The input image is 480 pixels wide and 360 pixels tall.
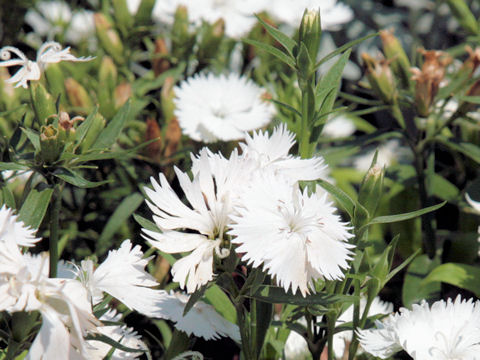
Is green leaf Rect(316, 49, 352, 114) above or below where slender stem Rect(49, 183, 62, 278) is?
above

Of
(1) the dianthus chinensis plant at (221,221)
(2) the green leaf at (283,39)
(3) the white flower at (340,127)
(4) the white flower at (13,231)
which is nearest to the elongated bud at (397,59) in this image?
(1) the dianthus chinensis plant at (221,221)

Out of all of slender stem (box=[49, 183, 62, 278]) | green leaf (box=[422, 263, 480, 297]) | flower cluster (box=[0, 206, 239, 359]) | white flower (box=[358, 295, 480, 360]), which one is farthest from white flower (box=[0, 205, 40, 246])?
green leaf (box=[422, 263, 480, 297])

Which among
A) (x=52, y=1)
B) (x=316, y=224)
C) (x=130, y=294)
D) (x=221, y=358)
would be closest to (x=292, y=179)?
(x=316, y=224)

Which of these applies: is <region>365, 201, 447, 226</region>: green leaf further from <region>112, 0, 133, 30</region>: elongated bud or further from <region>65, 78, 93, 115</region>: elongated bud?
<region>112, 0, 133, 30</region>: elongated bud

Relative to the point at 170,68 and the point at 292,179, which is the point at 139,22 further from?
the point at 292,179

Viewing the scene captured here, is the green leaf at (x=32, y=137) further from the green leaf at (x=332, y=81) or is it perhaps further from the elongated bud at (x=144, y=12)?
the elongated bud at (x=144, y=12)

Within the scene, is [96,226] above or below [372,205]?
below

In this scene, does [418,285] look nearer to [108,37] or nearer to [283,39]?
[283,39]
